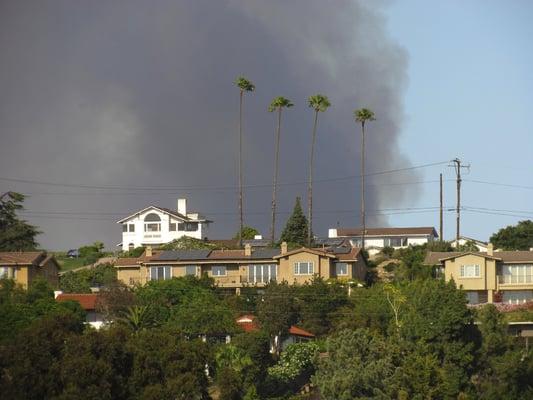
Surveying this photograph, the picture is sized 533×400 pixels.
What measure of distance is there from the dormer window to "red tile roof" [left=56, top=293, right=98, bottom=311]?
4221 centimetres

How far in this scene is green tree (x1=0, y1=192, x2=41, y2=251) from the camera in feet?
375

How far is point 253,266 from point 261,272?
80 centimetres

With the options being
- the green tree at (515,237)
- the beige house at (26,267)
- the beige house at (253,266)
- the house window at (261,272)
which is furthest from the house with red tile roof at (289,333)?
the green tree at (515,237)

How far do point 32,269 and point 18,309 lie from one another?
87.7ft

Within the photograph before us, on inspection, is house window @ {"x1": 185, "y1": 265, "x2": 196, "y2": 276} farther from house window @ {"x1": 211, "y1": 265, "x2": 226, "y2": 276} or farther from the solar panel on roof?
house window @ {"x1": 211, "y1": 265, "x2": 226, "y2": 276}

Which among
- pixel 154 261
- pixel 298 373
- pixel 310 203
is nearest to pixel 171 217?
pixel 310 203

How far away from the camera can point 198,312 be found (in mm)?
75562

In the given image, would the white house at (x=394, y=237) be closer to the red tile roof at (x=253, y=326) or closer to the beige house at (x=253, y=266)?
the beige house at (x=253, y=266)

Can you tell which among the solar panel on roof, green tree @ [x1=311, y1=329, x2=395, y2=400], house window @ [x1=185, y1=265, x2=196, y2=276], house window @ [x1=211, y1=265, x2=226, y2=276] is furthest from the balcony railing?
green tree @ [x1=311, y1=329, x2=395, y2=400]

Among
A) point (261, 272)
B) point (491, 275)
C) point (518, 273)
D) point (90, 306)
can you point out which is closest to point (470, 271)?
point (491, 275)

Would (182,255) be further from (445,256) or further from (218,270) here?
(445,256)

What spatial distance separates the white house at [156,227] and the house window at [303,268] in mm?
31778

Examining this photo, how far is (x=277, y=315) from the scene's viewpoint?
76.1 m

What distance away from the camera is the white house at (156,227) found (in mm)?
126625
